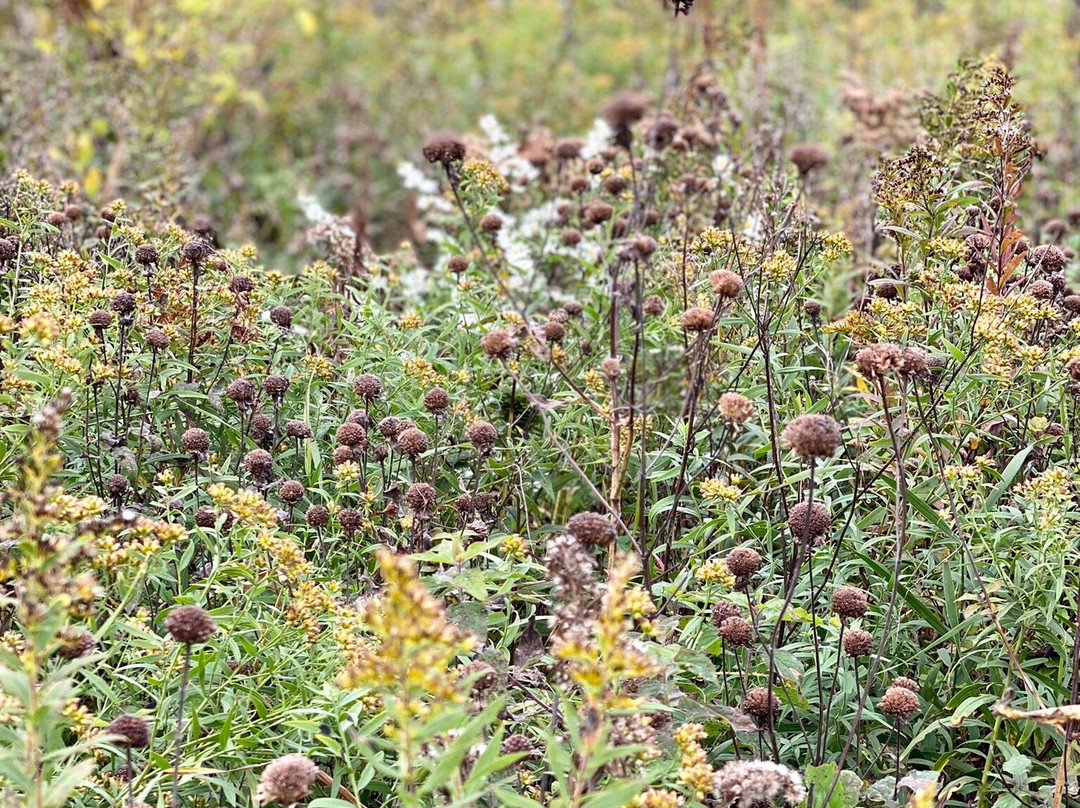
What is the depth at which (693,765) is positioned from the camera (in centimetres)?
183

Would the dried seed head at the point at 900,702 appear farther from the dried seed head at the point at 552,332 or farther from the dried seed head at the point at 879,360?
the dried seed head at the point at 552,332

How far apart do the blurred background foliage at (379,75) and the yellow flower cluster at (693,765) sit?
10.4ft

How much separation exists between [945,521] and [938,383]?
1.18 ft

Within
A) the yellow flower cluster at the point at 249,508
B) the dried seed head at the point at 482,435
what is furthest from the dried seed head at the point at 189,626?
the dried seed head at the point at 482,435

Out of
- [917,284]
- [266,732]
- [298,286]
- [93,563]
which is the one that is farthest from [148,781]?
[917,284]

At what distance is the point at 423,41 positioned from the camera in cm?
937

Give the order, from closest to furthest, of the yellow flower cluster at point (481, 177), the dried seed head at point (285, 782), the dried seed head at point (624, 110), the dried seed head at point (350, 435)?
the dried seed head at point (285, 782), the dried seed head at point (350, 435), the yellow flower cluster at point (481, 177), the dried seed head at point (624, 110)

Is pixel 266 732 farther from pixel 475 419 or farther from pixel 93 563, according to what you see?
pixel 475 419

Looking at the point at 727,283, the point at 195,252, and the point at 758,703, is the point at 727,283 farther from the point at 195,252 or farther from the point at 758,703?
the point at 195,252

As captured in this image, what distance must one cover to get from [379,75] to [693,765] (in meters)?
8.13

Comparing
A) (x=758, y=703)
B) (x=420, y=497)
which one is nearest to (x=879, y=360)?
(x=758, y=703)

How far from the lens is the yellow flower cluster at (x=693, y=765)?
1.78 meters

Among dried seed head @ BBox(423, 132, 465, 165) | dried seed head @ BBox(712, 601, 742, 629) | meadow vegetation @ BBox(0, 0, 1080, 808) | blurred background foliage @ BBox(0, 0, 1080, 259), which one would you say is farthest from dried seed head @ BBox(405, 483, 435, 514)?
blurred background foliage @ BBox(0, 0, 1080, 259)

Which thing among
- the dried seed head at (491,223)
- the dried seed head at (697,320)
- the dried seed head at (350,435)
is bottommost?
the dried seed head at (350,435)
